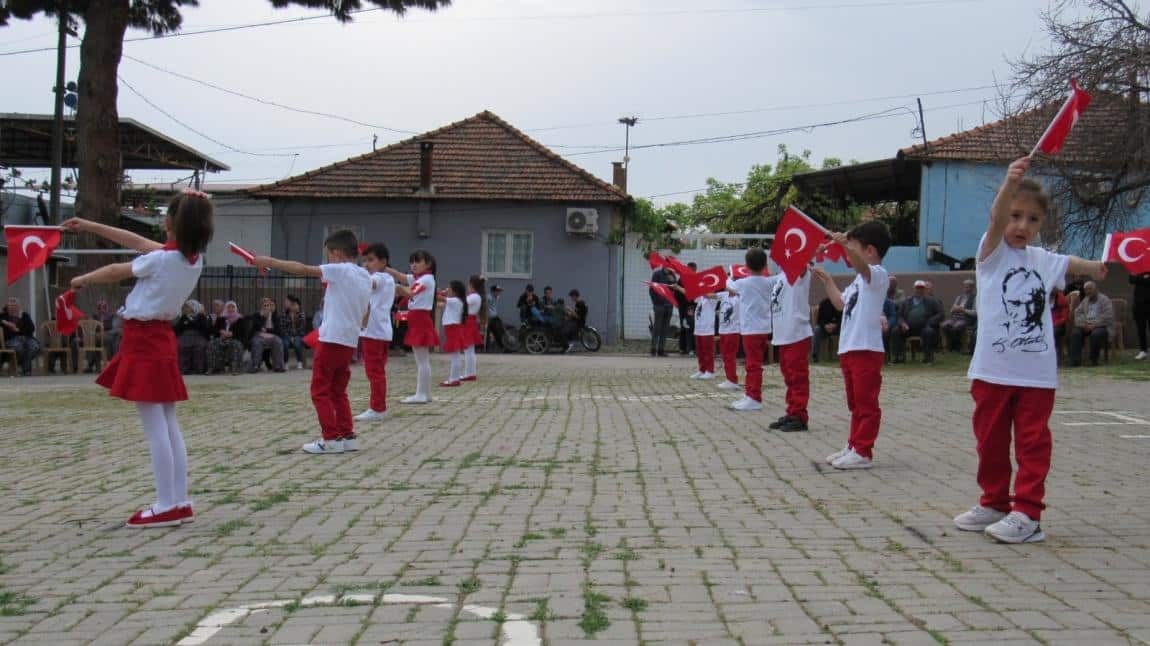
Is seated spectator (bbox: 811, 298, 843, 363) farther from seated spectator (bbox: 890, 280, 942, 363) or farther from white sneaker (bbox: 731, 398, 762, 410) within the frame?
white sneaker (bbox: 731, 398, 762, 410)

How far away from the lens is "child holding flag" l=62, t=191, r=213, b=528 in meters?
6.09

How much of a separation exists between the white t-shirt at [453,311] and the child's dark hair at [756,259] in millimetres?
5126

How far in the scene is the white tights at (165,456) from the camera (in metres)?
6.10

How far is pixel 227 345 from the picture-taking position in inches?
833

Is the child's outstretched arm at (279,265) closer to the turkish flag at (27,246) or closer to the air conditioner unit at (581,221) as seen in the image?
the turkish flag at (27,246)

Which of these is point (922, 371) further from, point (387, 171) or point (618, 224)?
point (387, 171)

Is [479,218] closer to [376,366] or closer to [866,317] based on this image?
[376,366]

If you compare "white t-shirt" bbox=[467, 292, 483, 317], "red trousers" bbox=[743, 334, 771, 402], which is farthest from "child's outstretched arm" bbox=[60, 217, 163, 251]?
"white t-shirt" bbox=[467, 292, 483, 317]

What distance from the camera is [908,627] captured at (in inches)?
157

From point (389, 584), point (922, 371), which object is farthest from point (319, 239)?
point (389, 584)

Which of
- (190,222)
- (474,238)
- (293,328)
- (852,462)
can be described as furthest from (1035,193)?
(474,238)

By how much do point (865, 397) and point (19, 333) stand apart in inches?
694

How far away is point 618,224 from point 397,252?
22.6ft

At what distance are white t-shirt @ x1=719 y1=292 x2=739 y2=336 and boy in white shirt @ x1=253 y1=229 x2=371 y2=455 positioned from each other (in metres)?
6.61
